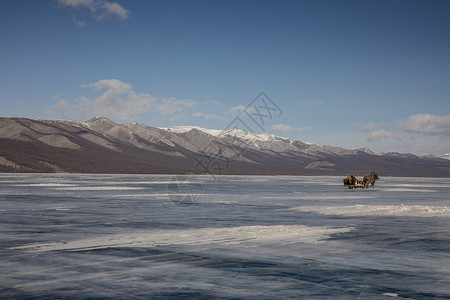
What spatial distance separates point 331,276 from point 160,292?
428 cm

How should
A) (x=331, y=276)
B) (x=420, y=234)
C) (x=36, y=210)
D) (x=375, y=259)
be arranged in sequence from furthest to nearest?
(x=36, y=210)
(x=420, y=234)
(x=375, y=259)
(x=331, y=276)

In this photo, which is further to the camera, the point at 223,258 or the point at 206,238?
the point at 206,238

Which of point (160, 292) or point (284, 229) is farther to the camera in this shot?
point (284, 229)

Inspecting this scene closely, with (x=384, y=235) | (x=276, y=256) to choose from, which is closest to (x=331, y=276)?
(x=276, y=256)

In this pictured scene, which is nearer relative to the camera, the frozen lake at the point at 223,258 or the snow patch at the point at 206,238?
the frozen lake at the point at 223,258

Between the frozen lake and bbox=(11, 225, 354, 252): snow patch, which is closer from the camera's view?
the frozen lake

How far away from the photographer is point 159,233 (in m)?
19.2

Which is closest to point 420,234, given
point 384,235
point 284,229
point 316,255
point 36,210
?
point 384,235

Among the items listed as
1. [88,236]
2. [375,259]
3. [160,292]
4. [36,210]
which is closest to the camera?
[160,292]

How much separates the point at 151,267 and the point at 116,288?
7.44 ft

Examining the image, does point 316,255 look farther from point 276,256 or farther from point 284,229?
point 284,229

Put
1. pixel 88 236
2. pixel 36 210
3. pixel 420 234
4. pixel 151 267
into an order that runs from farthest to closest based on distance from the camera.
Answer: pixel 36 210, pixel 420 234, pixel 88 236, pixel 151 267

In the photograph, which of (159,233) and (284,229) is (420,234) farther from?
(159,233)

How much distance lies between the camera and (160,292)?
9.95 metres
